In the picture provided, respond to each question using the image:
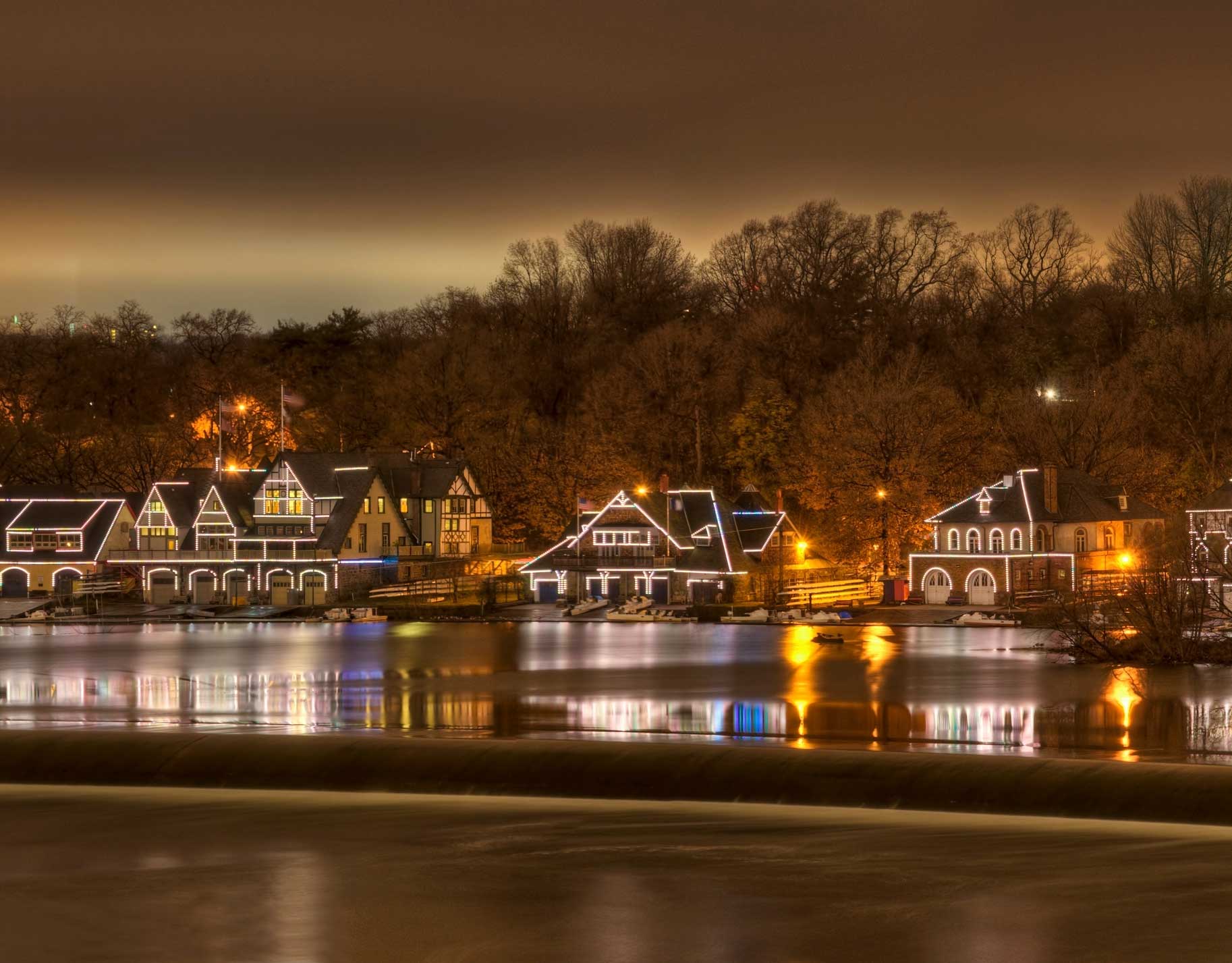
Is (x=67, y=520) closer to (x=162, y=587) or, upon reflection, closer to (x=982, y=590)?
(x=162, y=587)

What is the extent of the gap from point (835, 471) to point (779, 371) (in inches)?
899

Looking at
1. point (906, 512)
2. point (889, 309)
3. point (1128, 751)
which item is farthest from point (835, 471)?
point (1128, 751)

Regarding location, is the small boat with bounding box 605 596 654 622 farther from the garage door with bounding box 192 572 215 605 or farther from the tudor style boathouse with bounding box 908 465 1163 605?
the garage door with bounding box 192 572 215 605

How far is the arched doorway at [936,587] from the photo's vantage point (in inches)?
2680

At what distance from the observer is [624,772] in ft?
88.7

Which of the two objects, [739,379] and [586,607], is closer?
[586,607]

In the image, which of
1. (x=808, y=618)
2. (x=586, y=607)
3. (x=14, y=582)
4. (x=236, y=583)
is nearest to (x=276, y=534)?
(x=236, y=583)

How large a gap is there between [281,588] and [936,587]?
32429 mm

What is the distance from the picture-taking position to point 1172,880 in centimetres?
1984

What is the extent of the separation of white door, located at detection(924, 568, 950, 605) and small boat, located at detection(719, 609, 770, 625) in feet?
28.5

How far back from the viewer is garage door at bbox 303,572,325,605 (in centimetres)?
7631

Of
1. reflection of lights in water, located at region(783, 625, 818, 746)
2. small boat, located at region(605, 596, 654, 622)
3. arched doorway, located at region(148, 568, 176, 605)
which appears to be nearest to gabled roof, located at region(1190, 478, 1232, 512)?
reflection of lights in water, located at region(783, 625, 818, 746)

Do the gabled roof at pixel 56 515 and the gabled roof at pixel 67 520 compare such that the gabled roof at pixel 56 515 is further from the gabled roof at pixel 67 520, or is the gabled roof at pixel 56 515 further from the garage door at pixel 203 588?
the garage door at pixel 203 588

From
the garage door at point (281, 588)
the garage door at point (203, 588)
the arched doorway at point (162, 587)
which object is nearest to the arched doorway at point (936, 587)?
the garage door at point (281, 588)
